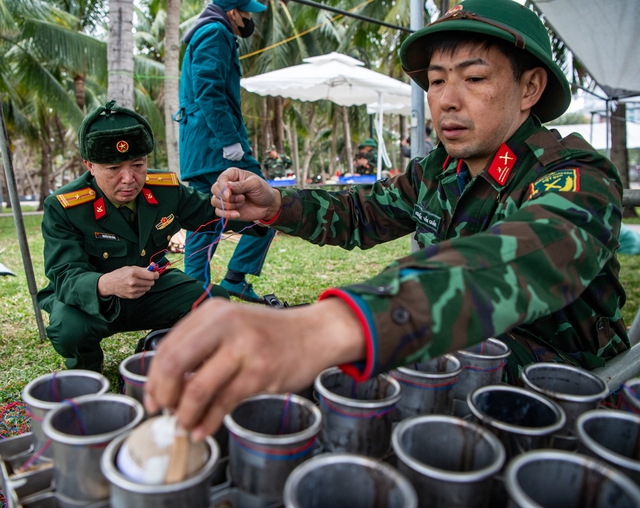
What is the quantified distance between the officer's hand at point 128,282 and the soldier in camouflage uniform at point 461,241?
536mm

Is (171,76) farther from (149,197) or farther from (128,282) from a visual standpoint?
(128,282)

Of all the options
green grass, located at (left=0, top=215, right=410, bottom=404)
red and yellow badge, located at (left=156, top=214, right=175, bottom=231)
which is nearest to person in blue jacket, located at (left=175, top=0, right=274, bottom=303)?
green grass, located at (left=0, top=215, right=410, bottom=404)

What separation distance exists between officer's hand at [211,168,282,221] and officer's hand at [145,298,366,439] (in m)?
1.33

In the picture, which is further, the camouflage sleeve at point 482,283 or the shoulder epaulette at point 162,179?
the shoulder epaulette at point 162,179

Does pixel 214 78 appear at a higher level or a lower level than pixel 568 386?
higher

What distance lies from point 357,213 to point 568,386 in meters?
1.27

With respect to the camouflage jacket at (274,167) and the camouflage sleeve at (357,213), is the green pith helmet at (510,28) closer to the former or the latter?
the camouflage sleeve at (357,213)

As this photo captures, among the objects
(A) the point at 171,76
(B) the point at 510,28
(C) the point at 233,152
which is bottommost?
(C) the point at 233,152

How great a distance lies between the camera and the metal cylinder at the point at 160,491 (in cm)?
83

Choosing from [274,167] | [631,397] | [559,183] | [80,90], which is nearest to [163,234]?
[559,183]

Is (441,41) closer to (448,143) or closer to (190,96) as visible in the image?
(448,143)

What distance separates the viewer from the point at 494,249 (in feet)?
3.66

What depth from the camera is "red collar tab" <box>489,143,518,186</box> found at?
1856 mm

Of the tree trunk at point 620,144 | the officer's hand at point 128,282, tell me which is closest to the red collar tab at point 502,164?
the officer's hand at point 128,282
